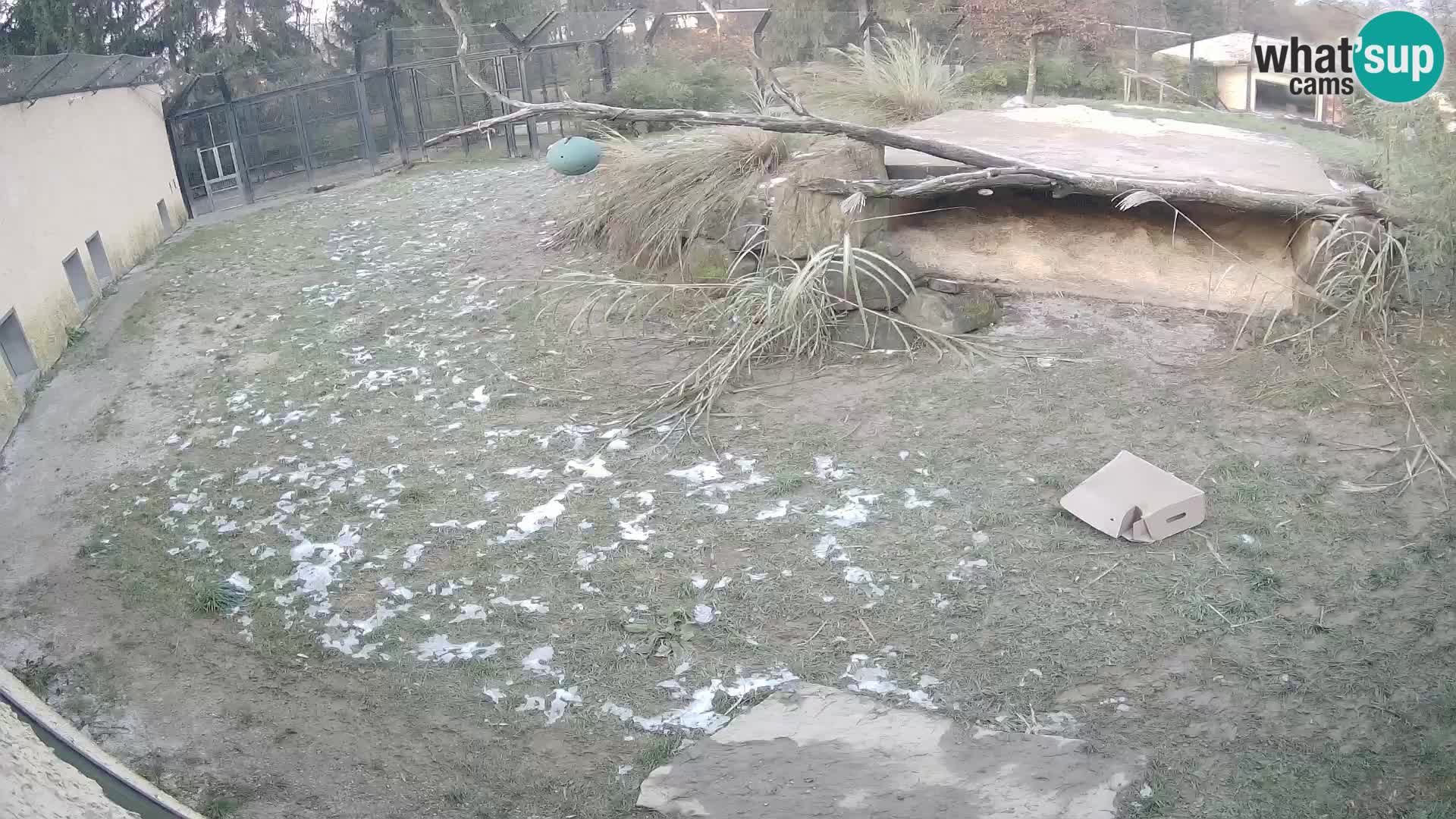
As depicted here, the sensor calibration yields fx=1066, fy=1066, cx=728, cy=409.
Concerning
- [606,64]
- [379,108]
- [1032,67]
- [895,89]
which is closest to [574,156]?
[895,89]

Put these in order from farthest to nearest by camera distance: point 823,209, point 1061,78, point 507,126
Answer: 1. point 1061,78
2. point 507,126
3. point 823,209

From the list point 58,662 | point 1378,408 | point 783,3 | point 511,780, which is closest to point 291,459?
point 58,662

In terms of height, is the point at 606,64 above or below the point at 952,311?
above

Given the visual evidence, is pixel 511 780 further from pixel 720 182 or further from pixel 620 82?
pixel 620 82

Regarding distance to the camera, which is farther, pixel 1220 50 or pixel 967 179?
pixel 1220 50

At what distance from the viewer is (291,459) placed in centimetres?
480

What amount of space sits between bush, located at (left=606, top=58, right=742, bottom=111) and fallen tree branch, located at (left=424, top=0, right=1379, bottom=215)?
7.55 meters

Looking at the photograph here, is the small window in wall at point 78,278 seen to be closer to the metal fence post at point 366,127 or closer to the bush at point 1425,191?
the metal fence post at point 366,127

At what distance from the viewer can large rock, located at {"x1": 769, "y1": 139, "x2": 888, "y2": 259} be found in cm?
545

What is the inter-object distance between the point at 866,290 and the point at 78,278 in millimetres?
5663

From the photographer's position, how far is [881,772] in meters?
2.67

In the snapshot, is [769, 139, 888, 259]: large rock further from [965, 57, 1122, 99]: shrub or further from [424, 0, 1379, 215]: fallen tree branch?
[965, 57, 1122, 99]: shrub

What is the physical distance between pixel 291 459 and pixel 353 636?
1571mm

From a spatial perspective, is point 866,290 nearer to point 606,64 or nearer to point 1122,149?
point 1122,149
